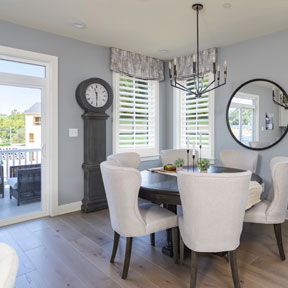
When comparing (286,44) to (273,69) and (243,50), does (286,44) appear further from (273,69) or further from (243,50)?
(243,50)

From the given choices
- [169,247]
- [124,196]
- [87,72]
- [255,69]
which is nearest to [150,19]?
[87,72]

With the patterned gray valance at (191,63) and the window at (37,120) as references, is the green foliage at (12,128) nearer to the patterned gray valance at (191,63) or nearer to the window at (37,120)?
the window at (37,120)

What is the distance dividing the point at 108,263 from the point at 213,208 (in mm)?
1258

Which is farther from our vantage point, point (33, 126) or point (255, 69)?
point (255, 69)

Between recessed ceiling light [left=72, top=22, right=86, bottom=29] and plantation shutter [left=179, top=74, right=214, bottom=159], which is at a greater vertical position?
recessed ceiling light [left=72, top=22, right=86, bottom=29]

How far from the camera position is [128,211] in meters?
2.08

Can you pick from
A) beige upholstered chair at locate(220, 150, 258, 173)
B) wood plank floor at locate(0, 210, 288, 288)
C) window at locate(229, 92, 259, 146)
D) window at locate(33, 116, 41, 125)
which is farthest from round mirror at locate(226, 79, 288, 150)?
window at locate(33, 116, 41, 125)

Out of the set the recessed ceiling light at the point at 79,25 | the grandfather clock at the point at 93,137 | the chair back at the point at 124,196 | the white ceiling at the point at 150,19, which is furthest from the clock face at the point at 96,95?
the chair back at the point at 124,196

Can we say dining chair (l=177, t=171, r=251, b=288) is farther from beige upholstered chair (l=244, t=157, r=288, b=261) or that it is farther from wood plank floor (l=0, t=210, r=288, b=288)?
beige upholstered chair (l=244, t=157, r=288, b=261)

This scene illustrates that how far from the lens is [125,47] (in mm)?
4191

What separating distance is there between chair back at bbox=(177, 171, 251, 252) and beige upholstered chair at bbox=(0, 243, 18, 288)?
1.20 metres

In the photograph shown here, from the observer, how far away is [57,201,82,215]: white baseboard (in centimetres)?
377

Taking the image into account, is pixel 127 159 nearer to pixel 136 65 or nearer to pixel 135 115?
pixel 135 115

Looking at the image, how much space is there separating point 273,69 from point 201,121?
4.77ft
